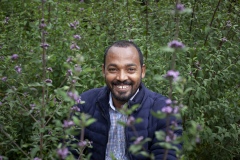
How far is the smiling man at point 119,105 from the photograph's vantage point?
10.3 feet

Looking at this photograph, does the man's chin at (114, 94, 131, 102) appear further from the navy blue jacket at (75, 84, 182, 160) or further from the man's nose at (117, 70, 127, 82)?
the man's nose at (117, 70, 127, 82)

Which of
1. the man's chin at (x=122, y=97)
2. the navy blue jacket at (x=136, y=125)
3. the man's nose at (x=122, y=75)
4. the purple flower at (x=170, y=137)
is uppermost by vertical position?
the purple flower at (x=170, y=137)

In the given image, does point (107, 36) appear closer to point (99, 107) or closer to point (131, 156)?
point (99, 107)

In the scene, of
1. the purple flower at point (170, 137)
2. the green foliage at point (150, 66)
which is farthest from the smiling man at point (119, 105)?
the purple flower at point (170, 137)

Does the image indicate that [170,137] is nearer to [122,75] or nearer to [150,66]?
[122,75]

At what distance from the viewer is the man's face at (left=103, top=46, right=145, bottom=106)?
124 inches

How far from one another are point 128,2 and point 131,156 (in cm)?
302

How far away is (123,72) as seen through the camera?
3.14 metres

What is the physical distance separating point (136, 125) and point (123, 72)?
1.46ft

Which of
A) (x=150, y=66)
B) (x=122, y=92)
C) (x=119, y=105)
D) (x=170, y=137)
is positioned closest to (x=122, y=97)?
(x=122, y=92)

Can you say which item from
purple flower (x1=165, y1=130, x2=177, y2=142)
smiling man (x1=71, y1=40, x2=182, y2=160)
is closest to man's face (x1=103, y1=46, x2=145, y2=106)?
smiling man (x1=71, y1=40, x2=182, y2=160)

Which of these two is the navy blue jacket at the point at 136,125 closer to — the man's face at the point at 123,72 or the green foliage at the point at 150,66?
the man's face at the point at 123,72

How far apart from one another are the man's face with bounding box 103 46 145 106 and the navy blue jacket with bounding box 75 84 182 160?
96mm

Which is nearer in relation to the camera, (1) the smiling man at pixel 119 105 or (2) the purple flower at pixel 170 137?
(2) the purple flower at pixel 170 137
